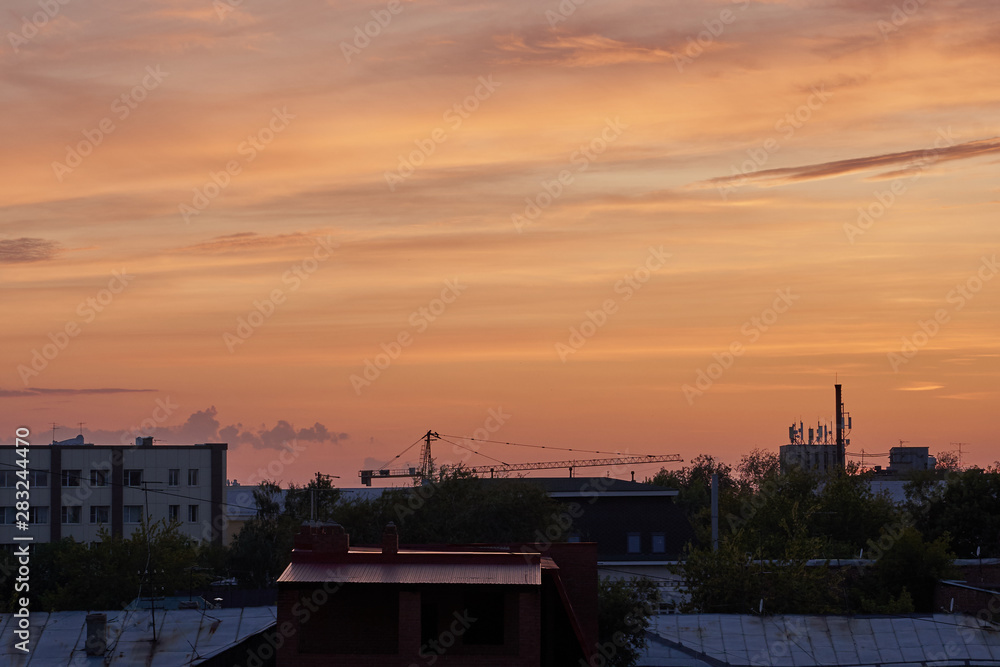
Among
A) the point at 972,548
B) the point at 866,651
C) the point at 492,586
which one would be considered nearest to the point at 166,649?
the point at 492,586

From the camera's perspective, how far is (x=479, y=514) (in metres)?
74.9

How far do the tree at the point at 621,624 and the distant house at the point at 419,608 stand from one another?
6.95 metres

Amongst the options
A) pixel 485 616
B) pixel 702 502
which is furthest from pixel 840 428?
pixel 485 616

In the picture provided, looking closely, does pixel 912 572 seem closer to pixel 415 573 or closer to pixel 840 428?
pixel 415 573

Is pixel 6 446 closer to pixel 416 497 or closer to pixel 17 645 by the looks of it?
pixel 416 497

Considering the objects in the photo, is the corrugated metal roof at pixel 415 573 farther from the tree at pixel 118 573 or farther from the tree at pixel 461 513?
the tree at pixel 118 573

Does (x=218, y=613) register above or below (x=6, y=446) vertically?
below

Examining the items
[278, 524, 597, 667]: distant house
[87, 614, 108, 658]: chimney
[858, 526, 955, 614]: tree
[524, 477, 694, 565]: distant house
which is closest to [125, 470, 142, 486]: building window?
[524, 477, 694, 565]: distant house

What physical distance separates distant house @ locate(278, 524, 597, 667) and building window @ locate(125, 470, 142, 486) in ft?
303

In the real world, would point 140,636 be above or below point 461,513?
below

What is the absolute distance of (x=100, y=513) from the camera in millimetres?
122688

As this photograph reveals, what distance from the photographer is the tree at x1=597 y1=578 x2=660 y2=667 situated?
46.5 m

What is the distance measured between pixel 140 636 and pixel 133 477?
87.6 meters

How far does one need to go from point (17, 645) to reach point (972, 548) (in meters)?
70.9
